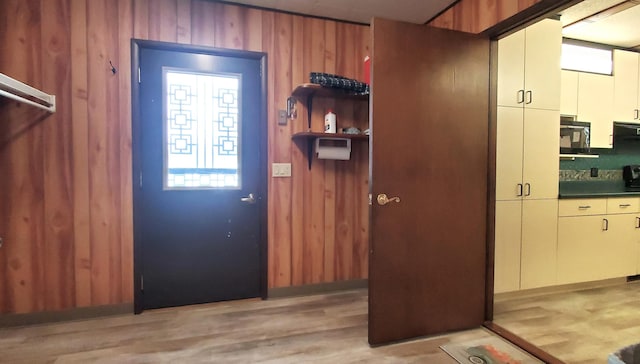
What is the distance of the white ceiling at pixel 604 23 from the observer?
256 cm

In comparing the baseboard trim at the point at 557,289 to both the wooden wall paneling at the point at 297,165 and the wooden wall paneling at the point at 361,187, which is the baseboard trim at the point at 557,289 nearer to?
the wooden wall paneling at the point at 361,187

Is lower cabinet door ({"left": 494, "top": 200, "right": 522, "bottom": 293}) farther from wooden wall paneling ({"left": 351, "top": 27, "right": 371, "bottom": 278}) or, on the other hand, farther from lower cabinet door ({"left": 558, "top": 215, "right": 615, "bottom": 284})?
wooden wall paneling ({"left": 351, "top": 27, "right": 371, "bottom": 278})

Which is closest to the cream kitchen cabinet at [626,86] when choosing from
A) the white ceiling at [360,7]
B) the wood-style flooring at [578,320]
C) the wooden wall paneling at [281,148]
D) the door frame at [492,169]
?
the wood-style flooring at [578,320]

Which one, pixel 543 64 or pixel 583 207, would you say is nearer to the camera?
pixel 543 64

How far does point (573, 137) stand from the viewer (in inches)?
120

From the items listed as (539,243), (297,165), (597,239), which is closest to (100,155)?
(297,165)

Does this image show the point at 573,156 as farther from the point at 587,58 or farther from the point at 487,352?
the point at 487,352

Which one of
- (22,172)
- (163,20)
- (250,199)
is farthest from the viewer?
(250,199)

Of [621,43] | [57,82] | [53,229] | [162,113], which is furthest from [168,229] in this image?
[621,43]

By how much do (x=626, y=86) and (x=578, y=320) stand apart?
8.69 ft

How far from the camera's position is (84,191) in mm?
2322

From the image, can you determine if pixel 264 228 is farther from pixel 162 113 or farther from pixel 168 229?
pixel 162 113

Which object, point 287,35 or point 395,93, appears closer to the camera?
point 395,93

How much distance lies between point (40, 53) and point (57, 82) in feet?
0.72
